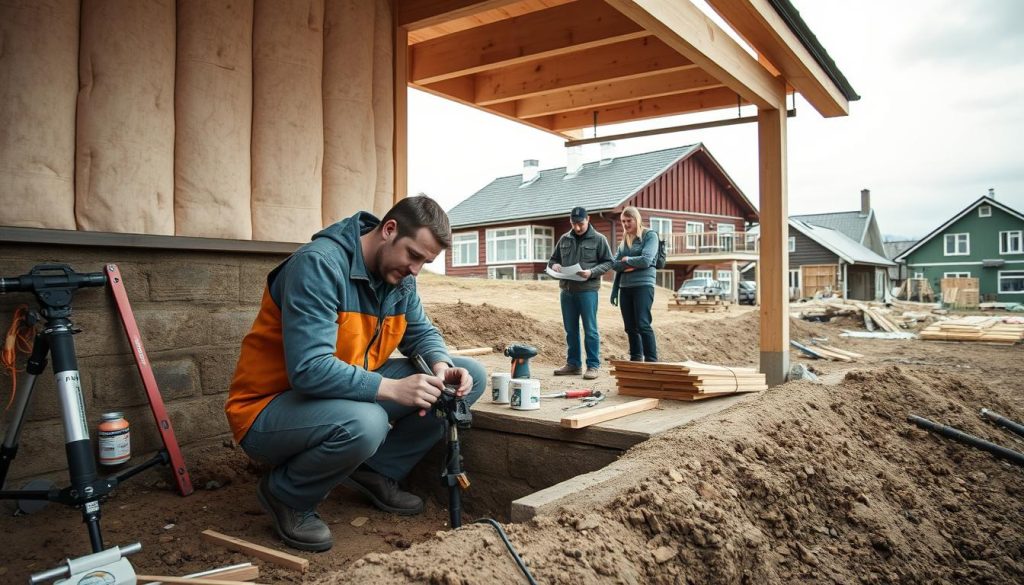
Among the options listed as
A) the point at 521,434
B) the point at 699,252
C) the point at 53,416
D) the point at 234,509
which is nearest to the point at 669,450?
the point at 521,434

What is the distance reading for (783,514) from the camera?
2.80 m

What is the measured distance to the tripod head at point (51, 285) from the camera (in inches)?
111

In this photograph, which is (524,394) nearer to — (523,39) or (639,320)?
(639,320)

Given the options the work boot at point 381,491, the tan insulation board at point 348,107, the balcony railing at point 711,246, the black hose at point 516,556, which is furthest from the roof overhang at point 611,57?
the balcony railing at point 711,246

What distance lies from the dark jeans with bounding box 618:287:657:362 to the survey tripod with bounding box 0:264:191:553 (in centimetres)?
448

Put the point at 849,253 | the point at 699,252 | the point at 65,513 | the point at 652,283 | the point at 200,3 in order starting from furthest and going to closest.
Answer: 1. the point at 849,253
2. the point at 699,252
3. the point at 652,283
4. the point at 200,3
5. the point at 65,513

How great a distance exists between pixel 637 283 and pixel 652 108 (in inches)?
87.8

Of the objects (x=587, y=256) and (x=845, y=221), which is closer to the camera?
(x=587, y=256)

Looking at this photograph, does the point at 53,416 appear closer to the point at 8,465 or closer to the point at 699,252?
the point at 8,465

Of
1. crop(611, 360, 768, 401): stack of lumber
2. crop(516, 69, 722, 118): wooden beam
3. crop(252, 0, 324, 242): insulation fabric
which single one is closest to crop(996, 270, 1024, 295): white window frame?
crop(516, 69, 722, 118): wooden beam

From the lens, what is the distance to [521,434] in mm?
3758

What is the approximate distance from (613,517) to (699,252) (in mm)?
23900

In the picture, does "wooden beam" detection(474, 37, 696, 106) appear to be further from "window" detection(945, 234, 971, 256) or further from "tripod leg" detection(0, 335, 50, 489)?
"window" detection(945, 234, 971, 256)

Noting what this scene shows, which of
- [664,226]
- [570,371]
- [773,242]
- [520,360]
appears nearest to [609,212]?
[664,226]
